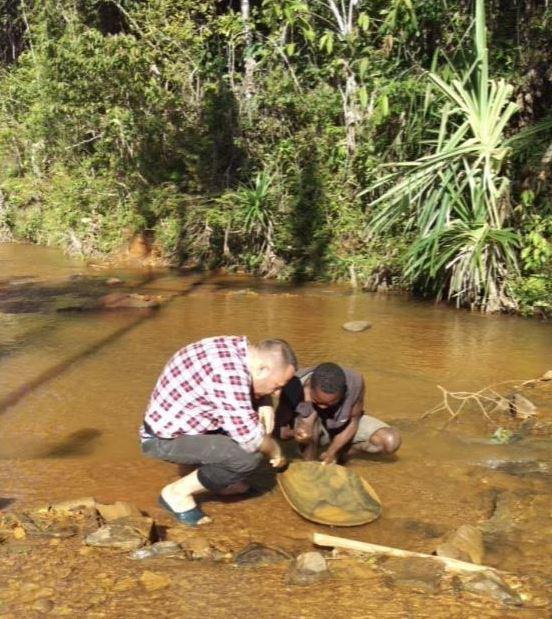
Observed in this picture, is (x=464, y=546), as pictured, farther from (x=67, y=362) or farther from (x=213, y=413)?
(x=67, y=362)

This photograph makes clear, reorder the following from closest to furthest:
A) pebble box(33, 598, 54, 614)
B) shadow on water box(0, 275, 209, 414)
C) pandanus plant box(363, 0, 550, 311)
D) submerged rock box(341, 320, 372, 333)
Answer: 1. pebble box(33, 598, 54, 614)
2. shadow on water box(0, 275, 209, 414)
3. submerged rock box(341, 320, 372, 333)
4. pandanus plant box(363, 0, 550, 311)

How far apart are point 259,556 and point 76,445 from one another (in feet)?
7.05

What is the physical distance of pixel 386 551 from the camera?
3.31 meters

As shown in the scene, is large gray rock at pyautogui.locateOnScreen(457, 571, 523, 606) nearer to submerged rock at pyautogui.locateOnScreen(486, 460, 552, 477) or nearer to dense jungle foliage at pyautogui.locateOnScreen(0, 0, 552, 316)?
submerged rock at pyautogui.locateOnScreen(486, 460, 552, 477)

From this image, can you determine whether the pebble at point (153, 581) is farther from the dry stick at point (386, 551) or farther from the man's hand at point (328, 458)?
the man's hand at point (328, 458)

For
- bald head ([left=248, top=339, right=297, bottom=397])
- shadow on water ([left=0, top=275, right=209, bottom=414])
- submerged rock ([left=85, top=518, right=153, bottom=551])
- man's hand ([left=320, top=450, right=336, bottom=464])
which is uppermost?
bald head ([left=248, top=339, right=297, bottom=397])

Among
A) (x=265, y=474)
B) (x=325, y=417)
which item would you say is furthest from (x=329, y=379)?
(x=265, y=474)

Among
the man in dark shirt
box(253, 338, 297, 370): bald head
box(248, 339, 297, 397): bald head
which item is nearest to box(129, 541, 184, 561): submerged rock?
box(248, 339, 297, 397): bald head

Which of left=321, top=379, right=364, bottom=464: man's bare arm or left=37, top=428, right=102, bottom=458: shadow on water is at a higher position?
left=321, top=379, right=364, bottom=464: man's bare arm

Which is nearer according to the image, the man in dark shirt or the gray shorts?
the man in dark shirt

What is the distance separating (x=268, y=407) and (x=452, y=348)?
171 inches

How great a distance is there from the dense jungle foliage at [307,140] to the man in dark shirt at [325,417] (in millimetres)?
4658

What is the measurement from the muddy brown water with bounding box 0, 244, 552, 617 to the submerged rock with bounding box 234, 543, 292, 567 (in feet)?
0.26

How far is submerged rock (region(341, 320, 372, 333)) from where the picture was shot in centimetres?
863
